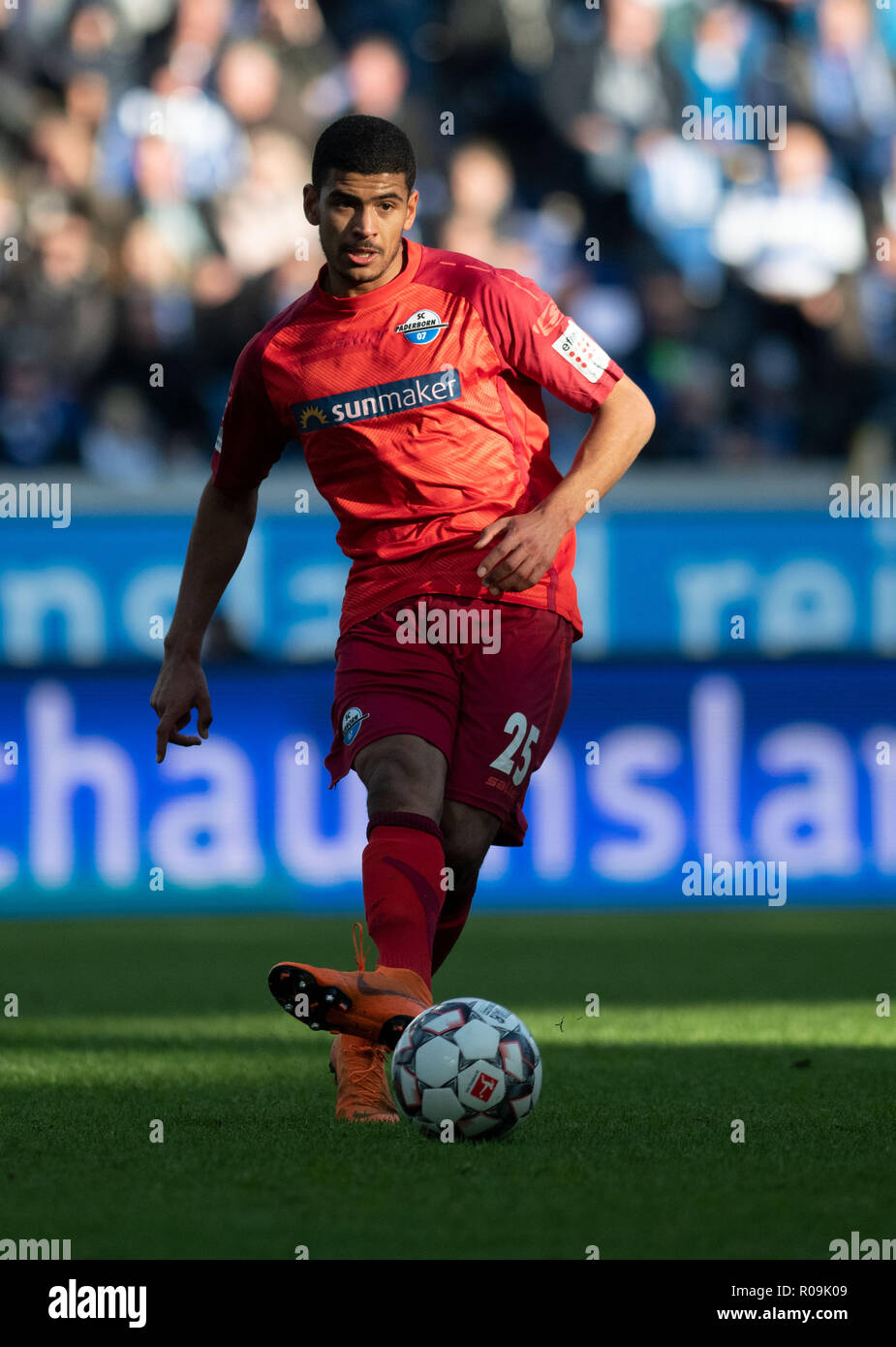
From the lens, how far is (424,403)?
445 cm

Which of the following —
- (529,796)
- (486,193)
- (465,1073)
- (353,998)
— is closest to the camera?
(465,1073)

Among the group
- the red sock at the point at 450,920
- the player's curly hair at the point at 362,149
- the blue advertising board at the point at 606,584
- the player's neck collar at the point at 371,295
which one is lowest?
the red sock at the point at 450,920

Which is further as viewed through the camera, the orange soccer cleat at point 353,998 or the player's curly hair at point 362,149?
the player's curly hair at point 362,149

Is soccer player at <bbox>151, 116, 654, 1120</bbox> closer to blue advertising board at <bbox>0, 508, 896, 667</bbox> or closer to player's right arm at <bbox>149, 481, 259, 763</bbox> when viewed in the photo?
player's right arm at <bbox>149, 481, 259, 763</bbox>

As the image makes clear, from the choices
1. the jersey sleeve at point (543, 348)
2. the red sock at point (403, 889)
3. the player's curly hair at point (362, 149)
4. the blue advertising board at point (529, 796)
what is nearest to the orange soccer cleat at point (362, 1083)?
the red sock at point (403, 889)

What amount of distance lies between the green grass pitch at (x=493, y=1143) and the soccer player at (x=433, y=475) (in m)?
0.55

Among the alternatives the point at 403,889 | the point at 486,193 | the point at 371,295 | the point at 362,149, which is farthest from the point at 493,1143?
the point at 486,193

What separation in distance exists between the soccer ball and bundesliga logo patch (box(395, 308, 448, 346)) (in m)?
1.48

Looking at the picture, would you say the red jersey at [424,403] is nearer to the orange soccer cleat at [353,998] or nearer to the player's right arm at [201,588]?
the player's right arm at [201,588]

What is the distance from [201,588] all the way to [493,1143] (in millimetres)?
1633

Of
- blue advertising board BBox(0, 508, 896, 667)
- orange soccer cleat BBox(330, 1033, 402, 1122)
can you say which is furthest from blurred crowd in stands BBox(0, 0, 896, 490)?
orange soccer cleat BBox(330, 1033, 402, 1122)

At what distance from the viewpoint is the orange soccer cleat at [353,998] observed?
3.77 metres

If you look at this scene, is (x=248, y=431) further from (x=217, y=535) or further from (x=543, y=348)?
(x=543, y=348)
